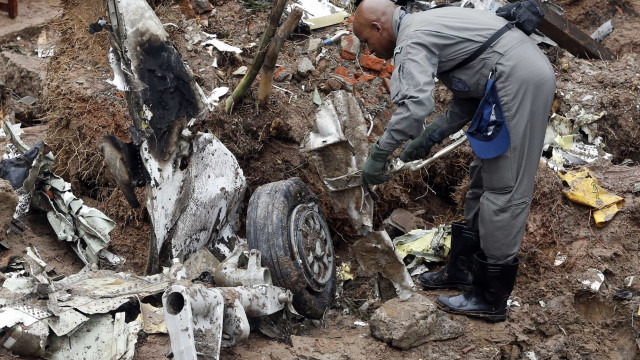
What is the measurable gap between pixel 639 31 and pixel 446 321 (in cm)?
588

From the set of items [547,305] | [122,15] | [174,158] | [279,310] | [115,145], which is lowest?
[547,305]

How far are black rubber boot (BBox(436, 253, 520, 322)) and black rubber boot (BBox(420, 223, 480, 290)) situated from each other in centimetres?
21

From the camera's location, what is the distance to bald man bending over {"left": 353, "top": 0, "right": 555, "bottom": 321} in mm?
3227

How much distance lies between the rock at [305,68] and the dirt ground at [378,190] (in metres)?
0.05

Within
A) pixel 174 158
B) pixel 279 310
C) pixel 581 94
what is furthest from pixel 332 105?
pixel 581 94

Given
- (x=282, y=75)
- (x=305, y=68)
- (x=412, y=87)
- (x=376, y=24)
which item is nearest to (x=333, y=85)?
(x=305, y=68)

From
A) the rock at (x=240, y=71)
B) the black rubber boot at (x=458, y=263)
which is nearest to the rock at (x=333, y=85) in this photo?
the rock at (x=240, y=71)

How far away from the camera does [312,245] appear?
387cm

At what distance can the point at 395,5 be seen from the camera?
3.50 m

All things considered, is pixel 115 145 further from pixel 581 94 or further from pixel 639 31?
pixel 639 31

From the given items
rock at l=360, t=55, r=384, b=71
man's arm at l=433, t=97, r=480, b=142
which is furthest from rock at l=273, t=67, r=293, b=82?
man's arm at l=433, t=97, r=480, b=142

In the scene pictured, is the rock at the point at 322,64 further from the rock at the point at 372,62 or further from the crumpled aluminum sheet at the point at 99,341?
→ the crumpled aluminum sheet at the point at 99,341

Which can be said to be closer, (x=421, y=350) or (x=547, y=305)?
(x=421, y=350)

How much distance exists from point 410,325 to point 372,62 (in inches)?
120
